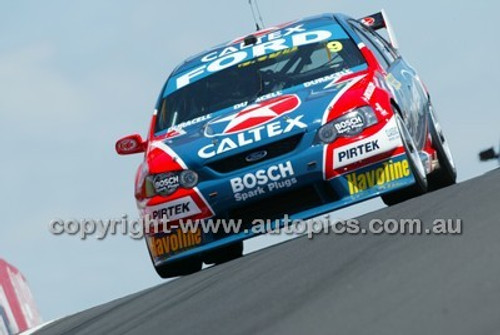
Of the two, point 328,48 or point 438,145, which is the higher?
point 328,48

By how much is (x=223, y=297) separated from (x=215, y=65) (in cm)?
388

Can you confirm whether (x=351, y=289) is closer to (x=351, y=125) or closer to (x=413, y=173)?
(x=351, y=125)

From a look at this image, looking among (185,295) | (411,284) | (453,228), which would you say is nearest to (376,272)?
(411,284)

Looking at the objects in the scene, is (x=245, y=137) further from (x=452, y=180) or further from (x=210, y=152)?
(x=452, y=180)

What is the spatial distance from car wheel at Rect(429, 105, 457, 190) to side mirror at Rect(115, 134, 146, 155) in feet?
7.03

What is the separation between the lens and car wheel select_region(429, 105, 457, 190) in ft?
32.9

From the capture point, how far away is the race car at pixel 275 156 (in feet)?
26.7

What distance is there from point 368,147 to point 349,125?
170 millimetres

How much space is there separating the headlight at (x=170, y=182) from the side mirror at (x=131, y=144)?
0.73m

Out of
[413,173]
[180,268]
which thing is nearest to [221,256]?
[180,268]

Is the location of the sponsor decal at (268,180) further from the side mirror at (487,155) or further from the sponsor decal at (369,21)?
the side mirror at (487,155)

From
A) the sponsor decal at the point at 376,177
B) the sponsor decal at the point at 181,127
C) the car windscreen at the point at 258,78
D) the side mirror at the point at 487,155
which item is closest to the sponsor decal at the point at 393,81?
the car windscreen at the point at 258,78

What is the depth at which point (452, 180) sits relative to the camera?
10.3 meters

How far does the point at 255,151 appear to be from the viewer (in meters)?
8.19
